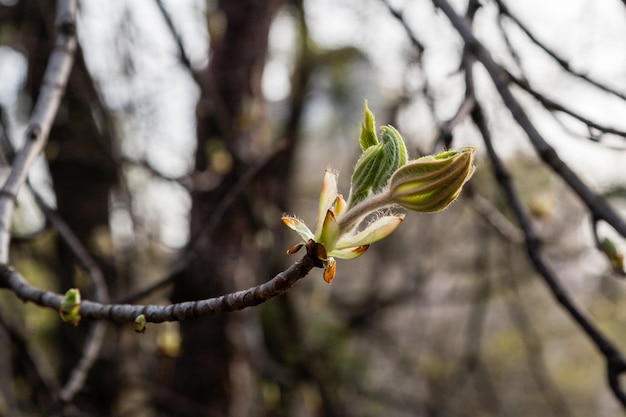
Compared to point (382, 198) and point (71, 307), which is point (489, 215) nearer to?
point (382, 198)

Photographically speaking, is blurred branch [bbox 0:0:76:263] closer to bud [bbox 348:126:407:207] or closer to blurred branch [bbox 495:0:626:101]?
bud [bbox 348:126:407:207]

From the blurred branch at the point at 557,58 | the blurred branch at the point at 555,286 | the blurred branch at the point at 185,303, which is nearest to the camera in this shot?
the blurred branch at the point at 185,303

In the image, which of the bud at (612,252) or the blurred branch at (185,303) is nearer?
the blurred branch at (185,303)

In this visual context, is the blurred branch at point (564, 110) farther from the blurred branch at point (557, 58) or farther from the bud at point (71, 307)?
the bud at point (71, 307)

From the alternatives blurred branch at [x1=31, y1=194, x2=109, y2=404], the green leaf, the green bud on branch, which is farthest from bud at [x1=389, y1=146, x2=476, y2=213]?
blurred branch at [x1=31, y1=194, x2=109, y2=404]

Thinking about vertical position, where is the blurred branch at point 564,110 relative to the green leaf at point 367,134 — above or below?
below

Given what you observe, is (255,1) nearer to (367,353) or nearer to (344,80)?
(344,80)

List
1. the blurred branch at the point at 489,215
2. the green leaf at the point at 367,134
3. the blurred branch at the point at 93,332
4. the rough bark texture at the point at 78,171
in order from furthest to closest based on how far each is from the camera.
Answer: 1. the rough bark texture at the point at 78,171
2. the blurred branch at the point at 489,215
3. the blurred branch at the point at 93,332
4. the green leaf at the point at 367,134

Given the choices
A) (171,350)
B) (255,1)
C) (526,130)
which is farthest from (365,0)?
(526,130)

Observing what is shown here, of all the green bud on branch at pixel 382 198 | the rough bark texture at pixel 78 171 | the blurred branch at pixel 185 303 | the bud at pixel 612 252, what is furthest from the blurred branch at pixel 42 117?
the rough bark texture at pixel 78 171
